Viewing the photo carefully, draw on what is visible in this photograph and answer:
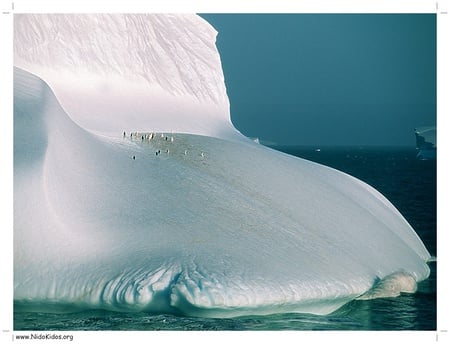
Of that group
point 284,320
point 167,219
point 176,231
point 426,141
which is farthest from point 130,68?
point 426,141

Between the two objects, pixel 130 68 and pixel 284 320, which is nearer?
pixel 284 320

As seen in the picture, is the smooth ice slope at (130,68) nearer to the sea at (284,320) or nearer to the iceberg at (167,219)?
the iceberg at (167,219)

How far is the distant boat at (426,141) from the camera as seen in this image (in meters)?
64.4

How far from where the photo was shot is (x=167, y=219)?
16141mm

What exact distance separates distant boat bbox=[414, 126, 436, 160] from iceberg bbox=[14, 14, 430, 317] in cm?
4136

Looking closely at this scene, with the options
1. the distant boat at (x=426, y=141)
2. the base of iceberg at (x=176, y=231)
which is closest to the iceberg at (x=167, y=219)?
the base of iceberg at (x=176, y=231)

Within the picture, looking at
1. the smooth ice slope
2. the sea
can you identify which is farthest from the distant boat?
the sea

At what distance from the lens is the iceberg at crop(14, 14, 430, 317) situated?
13961 mm

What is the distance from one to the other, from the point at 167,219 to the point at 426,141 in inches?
2278

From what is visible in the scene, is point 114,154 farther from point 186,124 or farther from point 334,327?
point 186,124

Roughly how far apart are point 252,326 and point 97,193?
5.38m

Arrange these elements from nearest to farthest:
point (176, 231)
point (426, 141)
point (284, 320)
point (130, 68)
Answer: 1. point (284, 320)
2. point (176, 231)
3. point (130, 68)
4. point (426, 141)

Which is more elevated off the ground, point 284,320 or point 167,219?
point 167,219

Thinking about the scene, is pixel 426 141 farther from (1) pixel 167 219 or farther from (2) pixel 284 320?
(2) pixel 284 320
